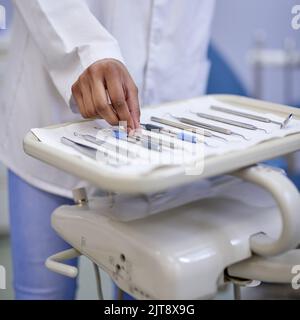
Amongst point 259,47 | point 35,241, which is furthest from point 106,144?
point 259,47

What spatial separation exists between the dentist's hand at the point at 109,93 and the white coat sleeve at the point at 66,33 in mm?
78

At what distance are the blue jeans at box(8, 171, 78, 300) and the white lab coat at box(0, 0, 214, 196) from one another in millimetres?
26

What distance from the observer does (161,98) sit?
0.96m

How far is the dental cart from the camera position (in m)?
0.53

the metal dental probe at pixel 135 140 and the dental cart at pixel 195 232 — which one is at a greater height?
the metal dental probe at pixel 135 140

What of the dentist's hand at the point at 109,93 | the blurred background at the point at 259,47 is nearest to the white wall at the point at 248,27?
the blurred background at the point at 259,47

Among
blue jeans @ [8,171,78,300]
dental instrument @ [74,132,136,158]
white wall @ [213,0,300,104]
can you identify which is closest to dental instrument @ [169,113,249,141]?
dental instrument @ [74,132,136,158]

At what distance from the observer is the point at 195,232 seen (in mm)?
588

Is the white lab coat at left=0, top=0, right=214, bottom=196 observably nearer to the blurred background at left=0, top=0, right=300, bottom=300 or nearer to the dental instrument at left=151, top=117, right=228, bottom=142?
the dental instrument at left=151, top=117, right=228, bottom=142

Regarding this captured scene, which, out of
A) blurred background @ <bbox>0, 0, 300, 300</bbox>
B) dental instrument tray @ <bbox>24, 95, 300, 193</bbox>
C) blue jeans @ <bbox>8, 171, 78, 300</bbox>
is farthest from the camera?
blurred background @ <bbox>0, 0, 300, 300</bbox>

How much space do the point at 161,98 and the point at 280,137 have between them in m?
0.37

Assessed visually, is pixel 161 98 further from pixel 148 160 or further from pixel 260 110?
pixel 148 160

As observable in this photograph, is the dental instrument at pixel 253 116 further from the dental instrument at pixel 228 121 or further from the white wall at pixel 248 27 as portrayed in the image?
the white wall at pixel 248 27

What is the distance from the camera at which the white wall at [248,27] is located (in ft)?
6.30
